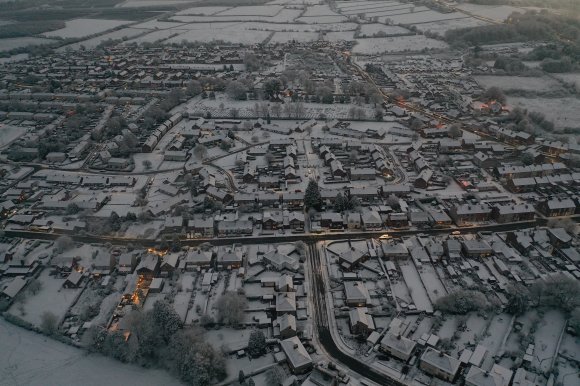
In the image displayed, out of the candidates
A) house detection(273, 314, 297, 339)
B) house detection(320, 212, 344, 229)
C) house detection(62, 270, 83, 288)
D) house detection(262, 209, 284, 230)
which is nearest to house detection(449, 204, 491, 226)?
house detection(320, 212, 344, 229)

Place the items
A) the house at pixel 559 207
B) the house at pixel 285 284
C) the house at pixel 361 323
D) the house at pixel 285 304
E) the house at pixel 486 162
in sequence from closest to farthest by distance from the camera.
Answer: the house at pixel 361 323, the house at pixel 285 304, the house at pixel 285 284, the house at pixel 559 207, the house at pixel 486 162

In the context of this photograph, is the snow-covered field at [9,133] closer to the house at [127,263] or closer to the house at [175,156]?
the house at [175,156]

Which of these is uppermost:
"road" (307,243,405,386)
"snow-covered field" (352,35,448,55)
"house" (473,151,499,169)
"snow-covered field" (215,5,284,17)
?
"snow-covered field" (215,5,284,17)

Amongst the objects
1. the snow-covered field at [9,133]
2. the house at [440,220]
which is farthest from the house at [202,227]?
the snow-covered field at [9,133]

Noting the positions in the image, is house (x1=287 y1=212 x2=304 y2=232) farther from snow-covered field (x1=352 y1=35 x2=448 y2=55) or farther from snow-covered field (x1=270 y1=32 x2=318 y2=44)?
snow-covered field (x1=270 y1=32 x2=318 y2=44)

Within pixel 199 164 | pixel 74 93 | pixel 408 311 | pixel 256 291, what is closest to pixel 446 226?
pixel 408 311

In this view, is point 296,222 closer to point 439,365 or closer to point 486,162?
point 439,365
